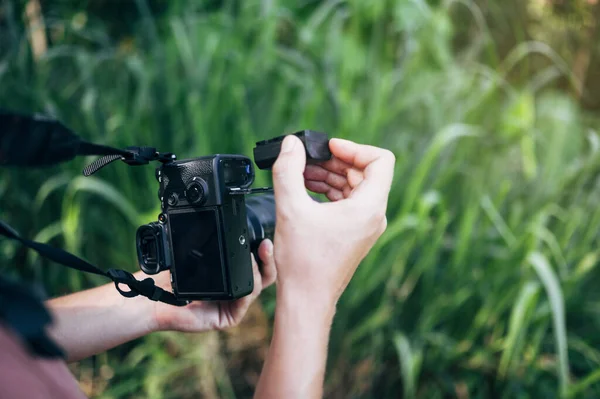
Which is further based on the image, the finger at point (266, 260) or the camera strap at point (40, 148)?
the finger at point (266, 260)

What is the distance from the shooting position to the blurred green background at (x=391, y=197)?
1.13 metres

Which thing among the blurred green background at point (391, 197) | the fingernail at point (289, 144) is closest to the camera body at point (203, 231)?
the fingernail at point (289, 144)

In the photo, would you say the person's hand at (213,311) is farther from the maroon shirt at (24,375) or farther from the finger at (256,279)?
the maroon shirt at (24,375)

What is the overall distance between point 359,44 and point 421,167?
2.16 feet

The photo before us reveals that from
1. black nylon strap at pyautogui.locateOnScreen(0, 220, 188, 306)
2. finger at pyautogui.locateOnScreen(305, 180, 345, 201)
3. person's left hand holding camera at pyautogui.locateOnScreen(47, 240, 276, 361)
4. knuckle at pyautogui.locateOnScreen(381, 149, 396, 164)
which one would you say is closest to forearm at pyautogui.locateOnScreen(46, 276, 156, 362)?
person's left hand holding camera at pyautogui.locateOnScreen(47, 240, 276, 361)

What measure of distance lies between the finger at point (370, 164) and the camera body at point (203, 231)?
120 mm

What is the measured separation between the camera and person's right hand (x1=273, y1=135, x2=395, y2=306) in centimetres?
50

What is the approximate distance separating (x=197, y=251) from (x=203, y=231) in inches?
1.0

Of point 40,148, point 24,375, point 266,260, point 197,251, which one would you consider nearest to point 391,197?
point 266,260

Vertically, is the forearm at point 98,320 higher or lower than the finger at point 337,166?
lower

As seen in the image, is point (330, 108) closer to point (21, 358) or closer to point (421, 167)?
point (421, 167)

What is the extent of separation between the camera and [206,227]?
64cm

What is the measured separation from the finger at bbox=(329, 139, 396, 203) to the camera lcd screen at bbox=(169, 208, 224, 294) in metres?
0.15

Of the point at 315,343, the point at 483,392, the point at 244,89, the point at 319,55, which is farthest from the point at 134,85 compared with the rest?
the point at 315,343
